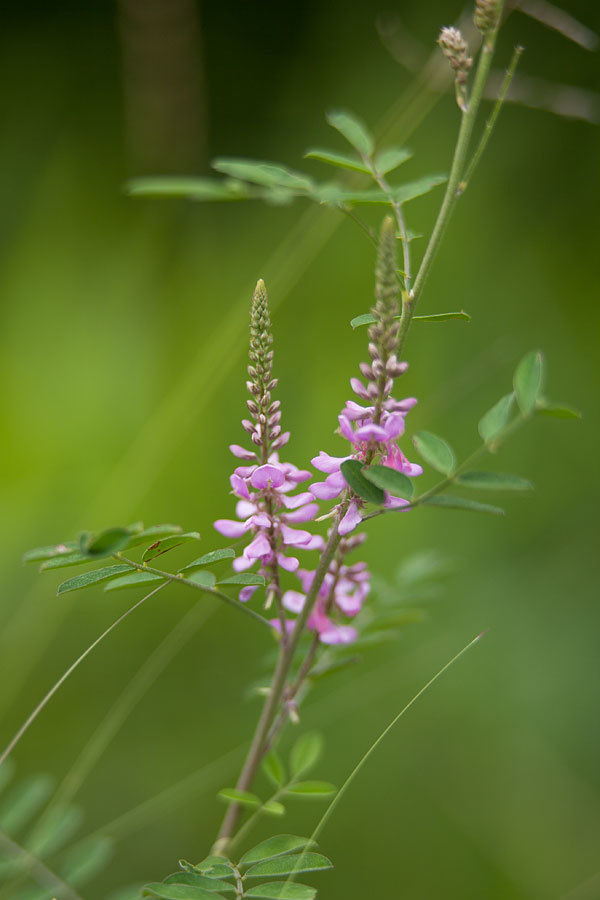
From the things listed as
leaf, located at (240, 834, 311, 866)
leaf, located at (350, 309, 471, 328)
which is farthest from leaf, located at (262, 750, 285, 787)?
leaf, located at (350, 309, 471, 328)

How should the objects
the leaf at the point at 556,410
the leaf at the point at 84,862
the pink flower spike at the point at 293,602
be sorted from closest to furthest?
the leaf at the point at 556,410, the pink flower spike at the point at 293,602, the leaf at the point at 84,862

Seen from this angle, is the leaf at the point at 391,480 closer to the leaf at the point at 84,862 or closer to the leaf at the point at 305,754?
the leaf at the point at 305,754

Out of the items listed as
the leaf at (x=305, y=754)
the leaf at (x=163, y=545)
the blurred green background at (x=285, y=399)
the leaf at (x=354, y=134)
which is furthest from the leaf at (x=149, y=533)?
the blurred green background at (x=285, y=399)

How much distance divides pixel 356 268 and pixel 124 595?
105 centimetres

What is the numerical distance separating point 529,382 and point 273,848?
491mm

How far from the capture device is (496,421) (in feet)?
2.16

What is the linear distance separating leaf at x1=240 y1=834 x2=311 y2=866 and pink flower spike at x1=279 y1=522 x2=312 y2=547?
0.89ft

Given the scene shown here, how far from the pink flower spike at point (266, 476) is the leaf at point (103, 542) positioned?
4.6 inches

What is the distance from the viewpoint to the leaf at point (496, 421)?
2.12 ft

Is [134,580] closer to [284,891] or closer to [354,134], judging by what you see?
[284,891]

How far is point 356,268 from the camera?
2.16m

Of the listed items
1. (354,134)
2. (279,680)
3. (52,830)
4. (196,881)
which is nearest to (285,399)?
(354,134)

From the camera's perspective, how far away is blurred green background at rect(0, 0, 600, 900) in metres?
1.71

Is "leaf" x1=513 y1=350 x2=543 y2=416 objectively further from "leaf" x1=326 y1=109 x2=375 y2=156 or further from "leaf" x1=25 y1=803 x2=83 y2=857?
"leaf" x1=25 y1=803 x2=83 y2=857
